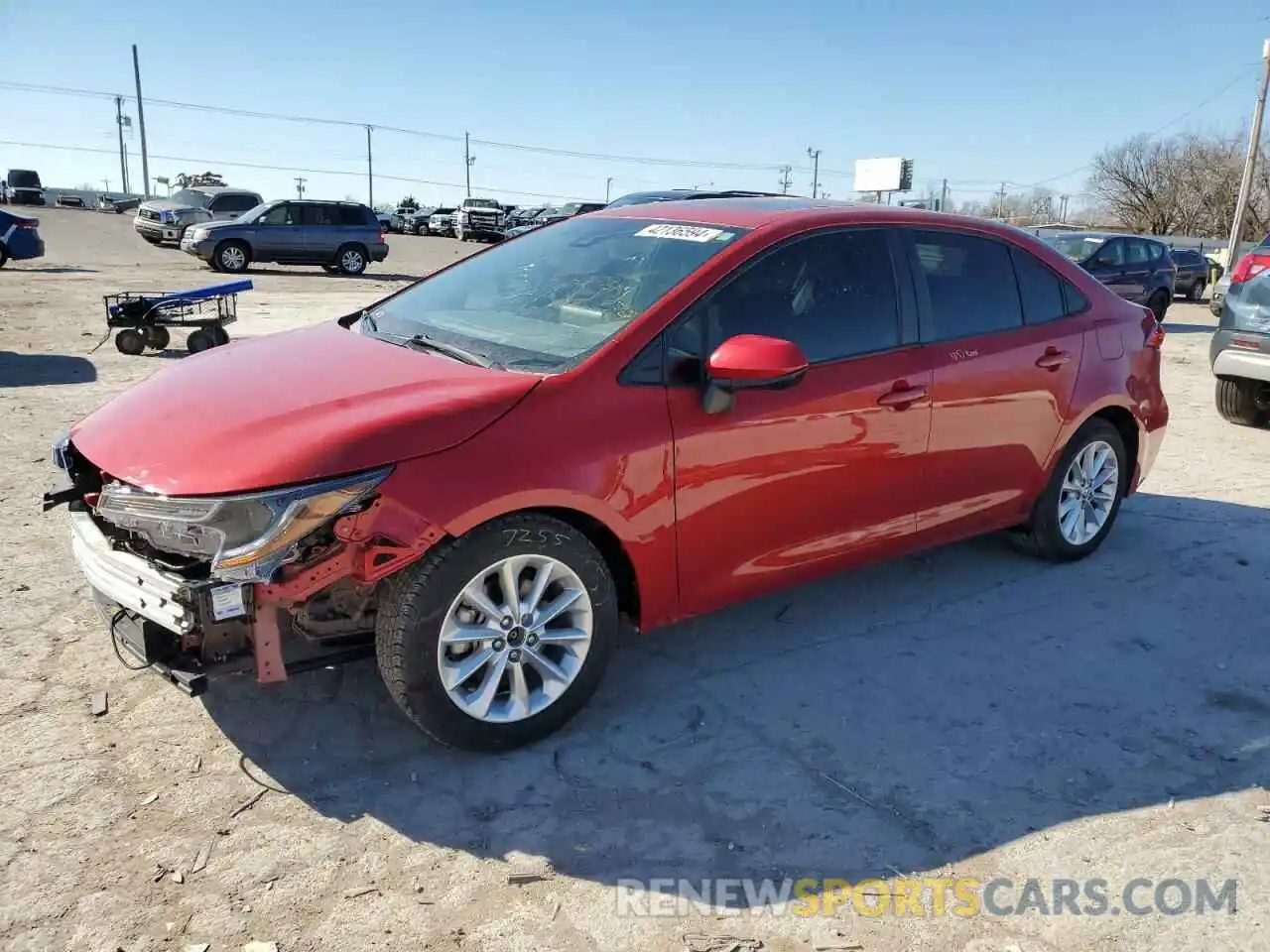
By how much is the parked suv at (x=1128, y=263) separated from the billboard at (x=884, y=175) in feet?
48.5

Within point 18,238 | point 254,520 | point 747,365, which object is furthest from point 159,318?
point 18,238

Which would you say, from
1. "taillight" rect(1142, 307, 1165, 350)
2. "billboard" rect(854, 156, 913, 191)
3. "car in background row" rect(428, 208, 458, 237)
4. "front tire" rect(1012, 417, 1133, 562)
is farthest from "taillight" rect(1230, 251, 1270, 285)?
"car in background row" rect(428, 208, 458, 237)

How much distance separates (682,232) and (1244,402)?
6.97 meters

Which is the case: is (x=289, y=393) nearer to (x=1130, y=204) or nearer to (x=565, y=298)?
(x=565, y=298)

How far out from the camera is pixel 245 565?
2730 millimetres

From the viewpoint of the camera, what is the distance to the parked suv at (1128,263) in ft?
54.5

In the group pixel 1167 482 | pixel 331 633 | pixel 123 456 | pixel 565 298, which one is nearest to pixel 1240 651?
pixel 1167 482

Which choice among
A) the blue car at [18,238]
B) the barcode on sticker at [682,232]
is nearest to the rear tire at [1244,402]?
the barcode on sticker at [682,232]

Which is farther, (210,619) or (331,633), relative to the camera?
(331,633)

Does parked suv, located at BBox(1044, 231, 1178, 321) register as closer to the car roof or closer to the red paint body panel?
the red paint body panel

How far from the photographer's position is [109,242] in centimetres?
3216

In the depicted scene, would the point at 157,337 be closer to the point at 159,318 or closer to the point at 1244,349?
the point at 159,318

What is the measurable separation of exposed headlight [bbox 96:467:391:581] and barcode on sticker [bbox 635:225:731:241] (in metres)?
1.62

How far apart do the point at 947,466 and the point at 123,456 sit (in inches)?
124
